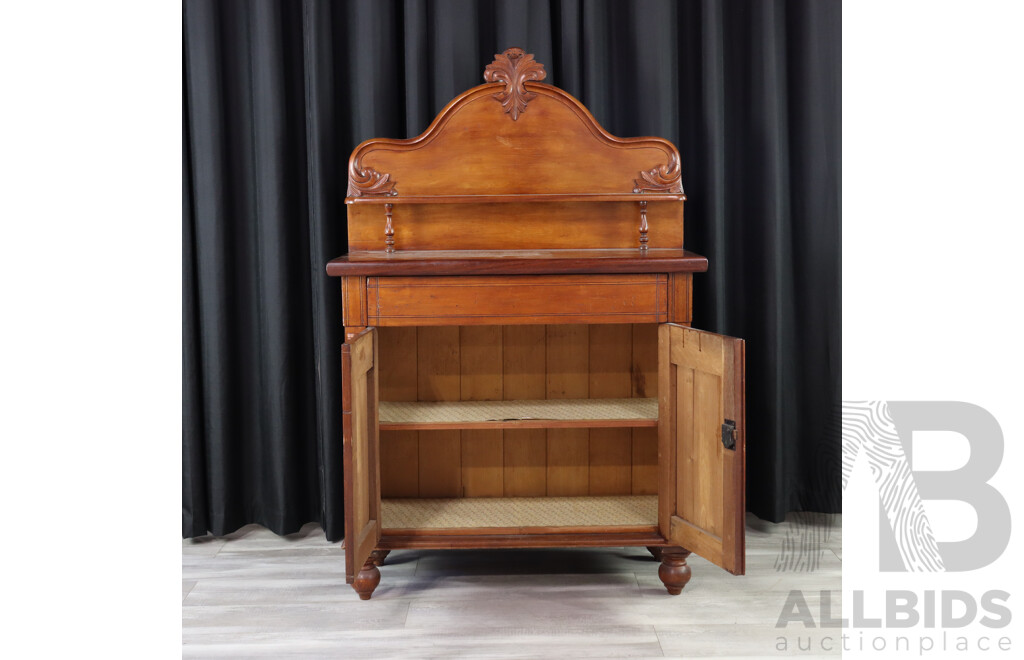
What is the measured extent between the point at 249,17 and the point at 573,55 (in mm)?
1074

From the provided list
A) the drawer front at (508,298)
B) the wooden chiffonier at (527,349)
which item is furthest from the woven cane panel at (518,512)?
the drawer front at (508,298)

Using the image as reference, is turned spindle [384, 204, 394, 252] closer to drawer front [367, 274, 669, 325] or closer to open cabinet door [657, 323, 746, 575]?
drawer front [367, 274, 669, 325]

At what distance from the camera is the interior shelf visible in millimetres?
2643

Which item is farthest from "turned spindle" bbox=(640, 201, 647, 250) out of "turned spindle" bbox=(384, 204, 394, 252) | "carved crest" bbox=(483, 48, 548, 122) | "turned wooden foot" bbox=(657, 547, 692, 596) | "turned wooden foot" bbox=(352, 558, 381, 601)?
"turned wooden foot" bbox=(352, 558, 381, 601)

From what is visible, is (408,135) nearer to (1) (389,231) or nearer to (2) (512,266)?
(1) (389,231)

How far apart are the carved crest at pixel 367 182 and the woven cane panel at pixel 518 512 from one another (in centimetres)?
100

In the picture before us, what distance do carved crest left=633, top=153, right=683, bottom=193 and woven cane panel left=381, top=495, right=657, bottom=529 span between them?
3.29ft

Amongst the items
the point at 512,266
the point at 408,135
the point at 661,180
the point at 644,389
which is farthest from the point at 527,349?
the point at 408,135

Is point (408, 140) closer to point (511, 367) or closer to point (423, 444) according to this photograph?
point (511, 367)

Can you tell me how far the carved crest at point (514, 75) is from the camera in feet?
8.96

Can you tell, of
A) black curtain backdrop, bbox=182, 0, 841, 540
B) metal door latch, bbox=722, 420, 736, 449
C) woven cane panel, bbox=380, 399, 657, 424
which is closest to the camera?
metal door latch, bbox=722, 420, 736, 449

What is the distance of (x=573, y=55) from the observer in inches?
116

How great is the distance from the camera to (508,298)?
8.29 ft

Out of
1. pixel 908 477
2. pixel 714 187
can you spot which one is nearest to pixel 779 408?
pixel 908 477
